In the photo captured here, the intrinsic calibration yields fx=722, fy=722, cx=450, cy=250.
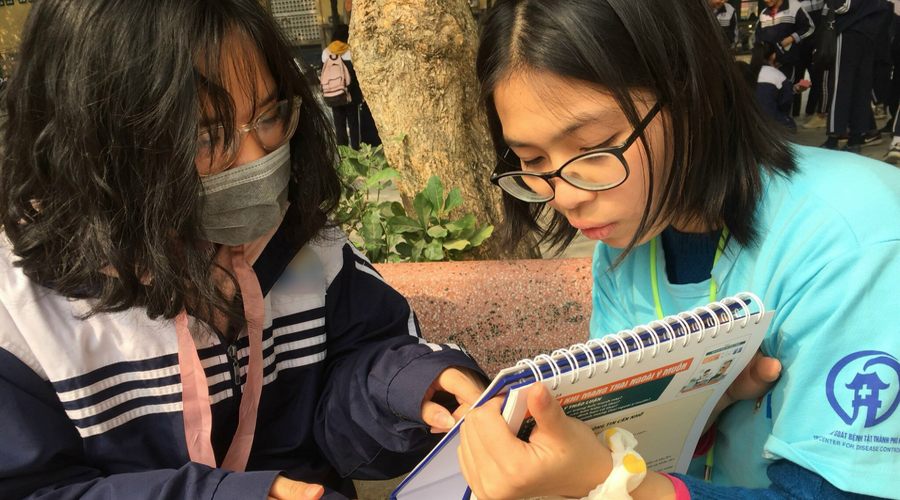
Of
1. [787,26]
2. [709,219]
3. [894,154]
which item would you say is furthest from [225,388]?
[787,26]

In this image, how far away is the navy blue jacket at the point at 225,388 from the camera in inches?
45.8

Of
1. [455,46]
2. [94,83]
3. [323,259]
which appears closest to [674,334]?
[323,259]

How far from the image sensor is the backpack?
23.7ft

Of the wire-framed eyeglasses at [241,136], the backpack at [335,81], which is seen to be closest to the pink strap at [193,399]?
the wire-framed eyeglasses at [241,136]

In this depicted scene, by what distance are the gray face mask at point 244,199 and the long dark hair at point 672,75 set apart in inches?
16.5

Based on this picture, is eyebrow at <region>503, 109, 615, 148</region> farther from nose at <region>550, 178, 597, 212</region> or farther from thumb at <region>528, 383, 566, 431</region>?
thumb at <region>528, 383, 566, 431</region>

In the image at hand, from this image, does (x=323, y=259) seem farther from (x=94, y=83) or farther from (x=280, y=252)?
(x=94, y=83)

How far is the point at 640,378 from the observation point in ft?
3.28

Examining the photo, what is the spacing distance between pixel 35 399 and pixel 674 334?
100cm

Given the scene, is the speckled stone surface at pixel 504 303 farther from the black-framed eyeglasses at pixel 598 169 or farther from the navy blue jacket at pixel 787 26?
the navy blue jacket at pixel 787 26

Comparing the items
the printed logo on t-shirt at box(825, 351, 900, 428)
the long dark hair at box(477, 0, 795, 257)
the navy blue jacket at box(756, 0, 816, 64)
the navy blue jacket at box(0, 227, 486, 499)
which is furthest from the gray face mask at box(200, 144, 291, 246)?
the navy blue jacket at box(756, 0, 816, 64)

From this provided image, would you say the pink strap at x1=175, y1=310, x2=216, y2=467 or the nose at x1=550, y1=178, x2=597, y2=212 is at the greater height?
the nose at x1=550, y1=178, x2=597, y2=212

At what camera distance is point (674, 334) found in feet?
3.21

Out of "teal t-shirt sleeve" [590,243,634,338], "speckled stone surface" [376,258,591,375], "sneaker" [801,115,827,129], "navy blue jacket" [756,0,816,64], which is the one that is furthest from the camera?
"sneaker" [801,115,827,129]
